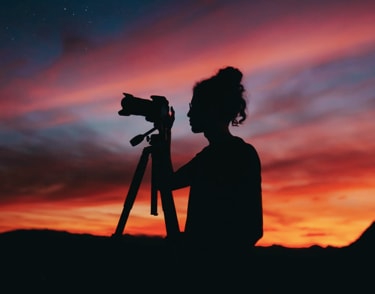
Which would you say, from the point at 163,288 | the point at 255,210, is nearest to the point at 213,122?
the point at 255,210

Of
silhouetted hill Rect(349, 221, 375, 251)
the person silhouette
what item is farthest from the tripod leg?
silhouetted hill Rect(349, 221, 375, 251)

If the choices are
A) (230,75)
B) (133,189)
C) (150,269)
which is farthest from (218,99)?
(150,269)

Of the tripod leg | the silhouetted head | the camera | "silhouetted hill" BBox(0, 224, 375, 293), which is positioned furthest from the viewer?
the camera

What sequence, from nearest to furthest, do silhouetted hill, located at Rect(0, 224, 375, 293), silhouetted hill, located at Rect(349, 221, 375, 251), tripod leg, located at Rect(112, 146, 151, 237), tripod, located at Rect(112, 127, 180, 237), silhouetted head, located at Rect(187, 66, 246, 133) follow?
silhouetted hill, located at Rect(0, 224, 375, 293) < silhouetted hill, located at Rect(349, 221, 375, 251) < silhouetted head, located at Rect(187, 66, 246, 133) < tripod, located at Rect(112, 127, 180, 237) < tripod leg, located at Rect(112, 146, 151, 237)

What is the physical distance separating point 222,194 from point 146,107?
4.81 feet

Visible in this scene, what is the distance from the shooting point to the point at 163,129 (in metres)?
4.54

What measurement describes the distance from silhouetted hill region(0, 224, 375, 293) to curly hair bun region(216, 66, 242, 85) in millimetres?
1558

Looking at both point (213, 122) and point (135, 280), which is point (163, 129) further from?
point (135, 280)

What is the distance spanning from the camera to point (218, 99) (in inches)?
159

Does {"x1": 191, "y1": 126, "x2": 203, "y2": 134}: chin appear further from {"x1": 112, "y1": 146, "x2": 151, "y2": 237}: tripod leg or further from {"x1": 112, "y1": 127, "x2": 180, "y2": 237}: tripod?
{"x1": 112, "y1": 146, "x2": 151, "y2": 237}: tripod leg

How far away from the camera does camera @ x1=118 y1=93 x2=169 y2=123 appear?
14.9 feet

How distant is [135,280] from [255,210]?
1.68 m

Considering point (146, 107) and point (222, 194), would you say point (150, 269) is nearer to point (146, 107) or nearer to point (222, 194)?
point (222, 194)

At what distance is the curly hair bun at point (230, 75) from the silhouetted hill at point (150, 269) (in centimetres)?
156
